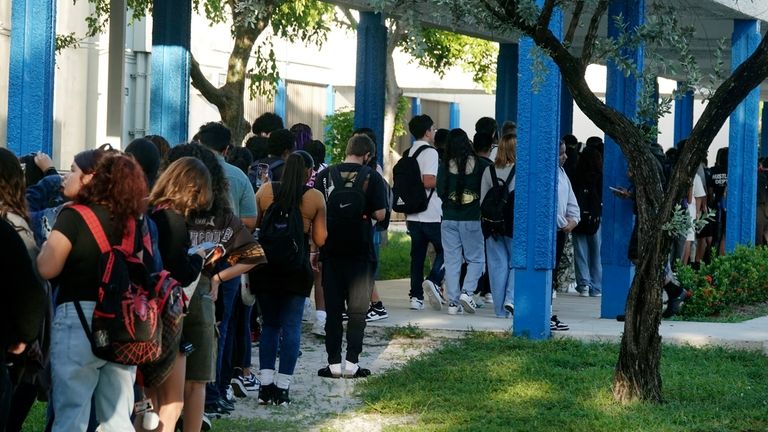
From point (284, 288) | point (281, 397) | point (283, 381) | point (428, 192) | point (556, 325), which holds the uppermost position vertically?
point (428, 192)

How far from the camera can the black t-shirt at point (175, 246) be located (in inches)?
268

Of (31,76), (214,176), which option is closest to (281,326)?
(214,176)

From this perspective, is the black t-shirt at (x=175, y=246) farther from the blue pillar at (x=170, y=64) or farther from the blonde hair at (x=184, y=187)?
the blue pillar at (x=170, y=64)

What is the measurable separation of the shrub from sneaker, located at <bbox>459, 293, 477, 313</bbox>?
222cm

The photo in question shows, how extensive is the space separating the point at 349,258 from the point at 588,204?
6.00 meters

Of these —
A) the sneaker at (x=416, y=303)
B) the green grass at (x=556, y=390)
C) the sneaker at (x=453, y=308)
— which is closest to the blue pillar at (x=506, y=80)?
the sneaker at (x=416, y=303)

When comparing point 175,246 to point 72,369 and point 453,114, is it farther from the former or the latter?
point 453,114

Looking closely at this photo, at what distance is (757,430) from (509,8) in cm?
292

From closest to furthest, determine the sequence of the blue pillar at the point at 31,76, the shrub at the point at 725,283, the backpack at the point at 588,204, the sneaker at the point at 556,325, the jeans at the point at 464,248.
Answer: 1. the blue pillar at the point at 31,76
2. the sneaker at the point at 556,325
3. the jeans at the point at 464,248
4. the shrub at the point at 725,283
5. the backpack at the point at 588,204

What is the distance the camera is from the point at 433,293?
Result: 13.6 metres

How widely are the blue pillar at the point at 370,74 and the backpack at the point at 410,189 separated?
3.98m

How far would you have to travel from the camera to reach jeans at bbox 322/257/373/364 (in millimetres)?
10070

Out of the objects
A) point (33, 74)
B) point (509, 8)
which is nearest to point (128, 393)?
point (509, 8)

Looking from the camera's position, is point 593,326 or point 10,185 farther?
point 593,326
